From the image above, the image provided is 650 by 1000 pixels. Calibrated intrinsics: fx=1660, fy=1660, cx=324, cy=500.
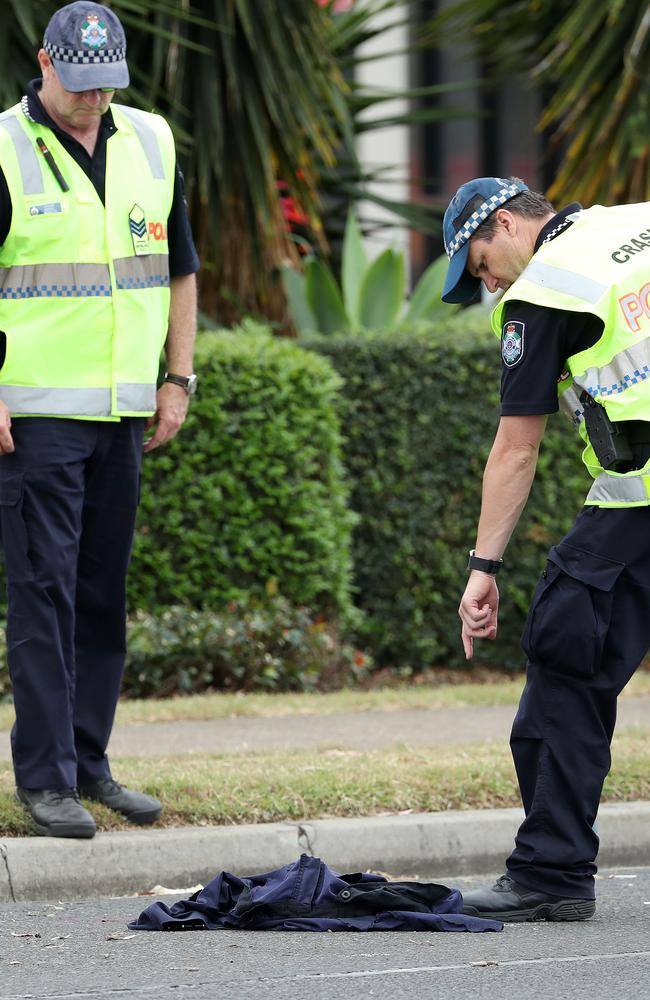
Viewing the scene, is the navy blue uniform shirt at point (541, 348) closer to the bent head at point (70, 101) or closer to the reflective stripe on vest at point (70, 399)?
the reflective stripe on vest at point (70, 399)

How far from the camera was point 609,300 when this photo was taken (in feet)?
13.1

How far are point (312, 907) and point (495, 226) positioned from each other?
1789 millimetres

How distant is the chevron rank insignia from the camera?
4.89 m

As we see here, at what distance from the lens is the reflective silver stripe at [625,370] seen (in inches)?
159

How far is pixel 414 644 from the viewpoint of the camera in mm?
8719

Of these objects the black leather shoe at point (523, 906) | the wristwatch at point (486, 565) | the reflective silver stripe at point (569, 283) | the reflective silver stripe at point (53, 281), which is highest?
the reflective silver stripe at point (569, 283)

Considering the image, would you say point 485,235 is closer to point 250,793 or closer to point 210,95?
point 250,793

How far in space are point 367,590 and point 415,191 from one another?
601 cm

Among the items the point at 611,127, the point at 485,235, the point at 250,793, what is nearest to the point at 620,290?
the point at 485,235

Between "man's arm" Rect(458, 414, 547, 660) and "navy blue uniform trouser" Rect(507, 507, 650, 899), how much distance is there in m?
0.14

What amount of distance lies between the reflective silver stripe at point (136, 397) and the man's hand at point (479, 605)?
1272mm

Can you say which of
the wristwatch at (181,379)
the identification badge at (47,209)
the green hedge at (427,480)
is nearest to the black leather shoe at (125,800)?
the wristwatch at (181,379)

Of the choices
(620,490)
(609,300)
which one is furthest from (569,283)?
(620,490)

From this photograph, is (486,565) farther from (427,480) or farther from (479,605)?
(427,480)
